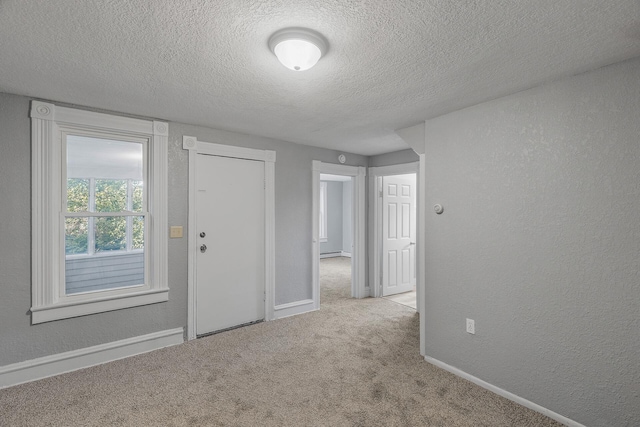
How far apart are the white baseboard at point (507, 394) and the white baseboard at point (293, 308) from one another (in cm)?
172

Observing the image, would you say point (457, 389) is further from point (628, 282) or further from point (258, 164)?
point (258, 164)

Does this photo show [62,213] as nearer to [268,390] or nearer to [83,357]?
[83,357]

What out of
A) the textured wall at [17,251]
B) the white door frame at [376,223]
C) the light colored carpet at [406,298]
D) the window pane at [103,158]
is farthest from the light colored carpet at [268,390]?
the window pane at [103,158]

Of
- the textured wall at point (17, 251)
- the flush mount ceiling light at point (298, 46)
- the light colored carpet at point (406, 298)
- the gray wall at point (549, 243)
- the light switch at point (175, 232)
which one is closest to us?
the flush mount ceiling light at point (298, 46)

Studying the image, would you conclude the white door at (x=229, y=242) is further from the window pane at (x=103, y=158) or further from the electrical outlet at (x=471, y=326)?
the electrical outlet at (x=471, y=326)

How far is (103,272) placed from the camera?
116 inches

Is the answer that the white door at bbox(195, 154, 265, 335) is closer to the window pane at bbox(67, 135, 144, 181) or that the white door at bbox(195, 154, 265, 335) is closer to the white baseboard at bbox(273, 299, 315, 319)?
the white baseboard at bbox(273, 299, 315, 319)

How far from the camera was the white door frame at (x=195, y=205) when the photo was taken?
327 cm

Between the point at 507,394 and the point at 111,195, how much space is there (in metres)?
3.72

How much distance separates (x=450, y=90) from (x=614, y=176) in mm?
1122

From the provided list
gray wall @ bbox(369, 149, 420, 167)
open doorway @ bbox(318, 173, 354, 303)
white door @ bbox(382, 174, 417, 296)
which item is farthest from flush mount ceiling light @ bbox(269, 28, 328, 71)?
open doorway @ bbox(318, 173, 354, 303)

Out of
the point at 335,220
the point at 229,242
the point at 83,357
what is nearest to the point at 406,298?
the point at 229,242

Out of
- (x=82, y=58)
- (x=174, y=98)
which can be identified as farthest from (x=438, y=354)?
(x=82, y=58)

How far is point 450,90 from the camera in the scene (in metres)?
2.26
